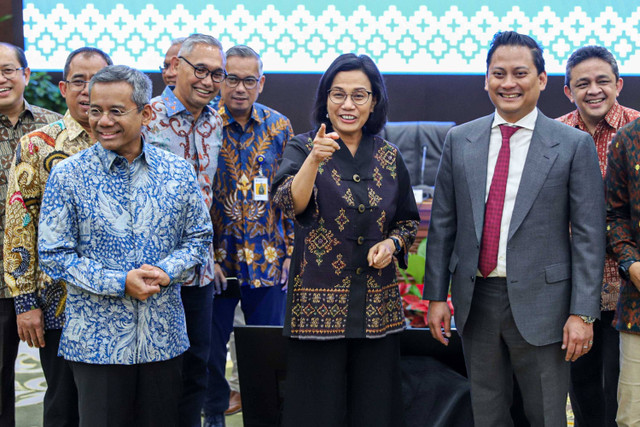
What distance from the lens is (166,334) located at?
182cm

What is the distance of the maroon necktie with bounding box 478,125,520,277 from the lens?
6.21ft

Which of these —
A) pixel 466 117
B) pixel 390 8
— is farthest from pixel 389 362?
pixel 466 117

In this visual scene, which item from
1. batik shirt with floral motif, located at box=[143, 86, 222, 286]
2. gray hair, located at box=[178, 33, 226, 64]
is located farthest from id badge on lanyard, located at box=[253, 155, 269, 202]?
gray hair, located at box=[178, 33, 226, 64]

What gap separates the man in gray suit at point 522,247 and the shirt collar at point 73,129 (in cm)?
116

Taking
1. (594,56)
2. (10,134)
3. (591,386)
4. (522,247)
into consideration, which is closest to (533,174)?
(522,247)

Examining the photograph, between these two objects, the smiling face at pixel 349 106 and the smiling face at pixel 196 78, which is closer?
the smiling face at pixel 349 106

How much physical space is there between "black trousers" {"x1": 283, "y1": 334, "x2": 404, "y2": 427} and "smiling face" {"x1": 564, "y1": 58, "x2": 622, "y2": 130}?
1193 millimetres

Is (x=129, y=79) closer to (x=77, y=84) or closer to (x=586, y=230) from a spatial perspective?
(x=77, y=84)

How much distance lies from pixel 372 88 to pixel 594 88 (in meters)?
0.96

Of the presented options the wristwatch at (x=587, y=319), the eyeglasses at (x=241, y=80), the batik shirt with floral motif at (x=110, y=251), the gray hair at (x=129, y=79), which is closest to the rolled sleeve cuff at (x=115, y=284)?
the batik shirt with floral motif at (x=110, y=251)

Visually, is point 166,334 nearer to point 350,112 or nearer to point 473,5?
point 350,112

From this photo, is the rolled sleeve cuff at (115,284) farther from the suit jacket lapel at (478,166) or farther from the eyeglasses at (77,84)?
the suit jacket lapel at (478,166)

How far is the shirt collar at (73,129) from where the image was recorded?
2115 mm

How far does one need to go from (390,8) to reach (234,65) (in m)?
3.54
